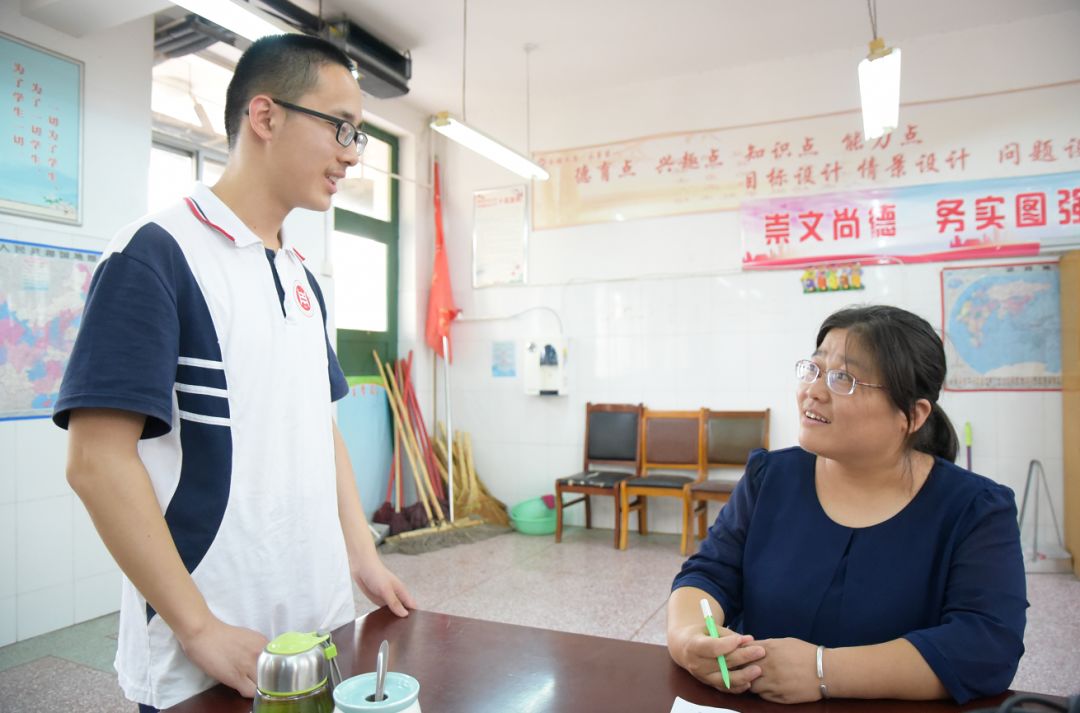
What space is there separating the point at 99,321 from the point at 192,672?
20.8 inches

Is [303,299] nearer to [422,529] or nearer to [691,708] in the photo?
[691,708]

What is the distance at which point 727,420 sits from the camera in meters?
4.70

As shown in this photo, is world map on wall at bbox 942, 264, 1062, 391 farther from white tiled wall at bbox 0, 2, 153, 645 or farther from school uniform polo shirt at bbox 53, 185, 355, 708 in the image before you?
white tiled wall at bbox 0, 2, 153, 645

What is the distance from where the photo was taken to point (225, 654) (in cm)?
91

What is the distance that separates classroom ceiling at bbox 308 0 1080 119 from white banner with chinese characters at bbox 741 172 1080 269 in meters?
0.98

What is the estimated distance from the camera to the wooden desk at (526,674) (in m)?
0.93


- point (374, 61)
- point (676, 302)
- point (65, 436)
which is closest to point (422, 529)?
point (65, 436)

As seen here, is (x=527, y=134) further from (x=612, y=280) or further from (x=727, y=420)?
(x=727, y=420)

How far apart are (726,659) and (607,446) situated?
13.1ft

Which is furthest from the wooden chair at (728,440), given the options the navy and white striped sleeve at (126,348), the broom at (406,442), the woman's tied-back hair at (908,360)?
the navy and white striped sleeve at (126,348)

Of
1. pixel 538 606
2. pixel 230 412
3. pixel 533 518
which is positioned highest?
pixel 230 412

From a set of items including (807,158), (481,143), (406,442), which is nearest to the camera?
(481,143)

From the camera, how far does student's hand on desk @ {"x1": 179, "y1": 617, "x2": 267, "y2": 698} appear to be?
0.90 meters

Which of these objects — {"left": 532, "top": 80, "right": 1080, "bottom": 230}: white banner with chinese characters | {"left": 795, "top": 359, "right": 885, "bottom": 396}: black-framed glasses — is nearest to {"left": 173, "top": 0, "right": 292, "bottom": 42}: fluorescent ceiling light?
{"left": 795, "top": 359, "right": 885, "bottom": 396}: black-framed glasses
